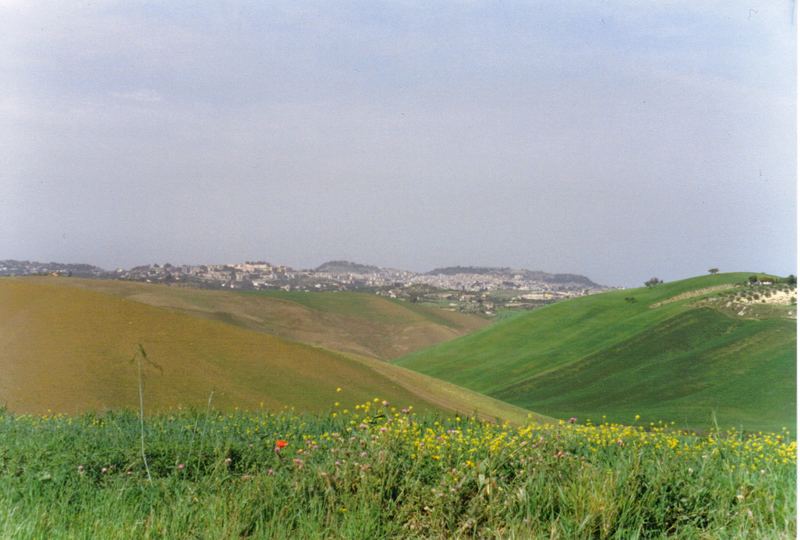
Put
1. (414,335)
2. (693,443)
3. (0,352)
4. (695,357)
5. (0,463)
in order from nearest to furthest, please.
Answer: (0,463), (693,443), (0,352), (695,357), (414,335)

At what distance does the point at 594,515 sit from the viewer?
17.6 ft

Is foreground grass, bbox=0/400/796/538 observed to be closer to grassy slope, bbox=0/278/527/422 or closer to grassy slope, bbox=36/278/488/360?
grassy slope, bbox=0/278/527/422

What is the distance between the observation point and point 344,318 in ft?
106

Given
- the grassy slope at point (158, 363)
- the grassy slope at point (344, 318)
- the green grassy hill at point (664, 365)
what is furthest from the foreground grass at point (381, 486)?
the grassy slope at point (344, 318)

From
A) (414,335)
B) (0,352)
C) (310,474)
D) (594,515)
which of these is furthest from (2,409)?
(414,335)

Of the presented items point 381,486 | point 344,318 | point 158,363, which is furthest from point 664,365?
point 344,318

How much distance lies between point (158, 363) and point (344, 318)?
921 inches

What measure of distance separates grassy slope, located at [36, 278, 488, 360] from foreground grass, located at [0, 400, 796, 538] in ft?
43.5

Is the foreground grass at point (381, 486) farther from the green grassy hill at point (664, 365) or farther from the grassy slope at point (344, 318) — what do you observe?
the grassy slope at point (344, 318)

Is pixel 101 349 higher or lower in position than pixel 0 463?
higher

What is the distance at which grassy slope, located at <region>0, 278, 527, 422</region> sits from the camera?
861 cm

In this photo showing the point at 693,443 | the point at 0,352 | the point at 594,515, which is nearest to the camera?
the point at 594,515

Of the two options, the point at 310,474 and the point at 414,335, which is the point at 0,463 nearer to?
the point at 310,474

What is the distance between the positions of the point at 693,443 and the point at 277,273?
27.8 feet
